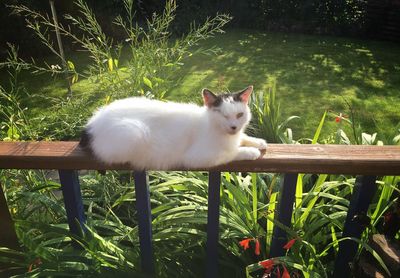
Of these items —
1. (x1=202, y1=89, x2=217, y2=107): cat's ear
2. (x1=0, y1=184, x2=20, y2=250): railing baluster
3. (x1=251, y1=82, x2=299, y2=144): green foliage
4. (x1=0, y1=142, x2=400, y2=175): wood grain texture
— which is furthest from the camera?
(x1=251, y1=82, x2=299, y2=144): green foliage

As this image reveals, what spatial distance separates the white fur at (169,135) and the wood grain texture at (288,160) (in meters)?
0.06

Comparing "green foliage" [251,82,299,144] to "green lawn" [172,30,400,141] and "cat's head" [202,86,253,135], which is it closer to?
"green lawn" [172,30,400,141]

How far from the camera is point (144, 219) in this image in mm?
1562

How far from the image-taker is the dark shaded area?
376 inches

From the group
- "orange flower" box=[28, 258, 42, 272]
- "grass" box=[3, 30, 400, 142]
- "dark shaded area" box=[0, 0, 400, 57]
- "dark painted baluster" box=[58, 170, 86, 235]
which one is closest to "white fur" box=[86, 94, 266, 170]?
"dark painted baluster" box=[58, 170, 86, 235]

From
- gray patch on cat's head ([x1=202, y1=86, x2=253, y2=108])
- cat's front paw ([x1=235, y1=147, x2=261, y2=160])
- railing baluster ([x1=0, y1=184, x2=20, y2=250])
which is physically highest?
gray patch on cat's head ([x1=202, y1=86, x2=253, y2=108])

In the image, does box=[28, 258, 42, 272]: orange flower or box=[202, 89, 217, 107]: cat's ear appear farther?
box=[202, 89, 217, 107]: cat's ear

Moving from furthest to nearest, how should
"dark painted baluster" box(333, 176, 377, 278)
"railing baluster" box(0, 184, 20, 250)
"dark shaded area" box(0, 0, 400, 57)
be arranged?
1. "dark shaded area" box(0, 0, 400, 57)
2. "railing baluster" box(0, 184, 20, 250)
3. "dark painted baluster" box(333, 176, 377, 278)

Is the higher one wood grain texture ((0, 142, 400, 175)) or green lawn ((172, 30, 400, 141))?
wood grain texture ((0, 142, 400, 175))

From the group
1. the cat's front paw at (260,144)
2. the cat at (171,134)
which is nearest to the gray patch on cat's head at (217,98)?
the cat at (171,134)

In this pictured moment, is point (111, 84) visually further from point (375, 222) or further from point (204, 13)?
point (204, 13)

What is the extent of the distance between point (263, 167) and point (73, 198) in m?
0.86

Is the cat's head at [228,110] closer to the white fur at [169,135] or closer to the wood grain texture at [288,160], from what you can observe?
the white fur at [169,135]

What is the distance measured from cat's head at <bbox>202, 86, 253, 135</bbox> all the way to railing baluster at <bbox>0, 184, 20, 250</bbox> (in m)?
1.07
